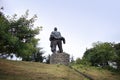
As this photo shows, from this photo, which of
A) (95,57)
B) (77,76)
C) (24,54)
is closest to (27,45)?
(24,54)

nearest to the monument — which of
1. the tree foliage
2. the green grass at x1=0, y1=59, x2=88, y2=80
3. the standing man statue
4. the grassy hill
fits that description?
the standing man statue

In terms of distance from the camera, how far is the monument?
90.1ft

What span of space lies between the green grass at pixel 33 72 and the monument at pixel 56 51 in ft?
8.29

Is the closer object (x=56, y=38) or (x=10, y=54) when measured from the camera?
(x=10, y=54)

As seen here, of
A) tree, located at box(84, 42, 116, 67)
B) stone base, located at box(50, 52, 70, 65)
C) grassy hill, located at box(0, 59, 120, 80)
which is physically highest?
tree, located at box(84, 42, 116, 67)

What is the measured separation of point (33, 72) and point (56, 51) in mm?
7283

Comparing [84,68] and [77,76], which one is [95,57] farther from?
[77,76]

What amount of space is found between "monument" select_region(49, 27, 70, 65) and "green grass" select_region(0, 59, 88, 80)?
2.53m

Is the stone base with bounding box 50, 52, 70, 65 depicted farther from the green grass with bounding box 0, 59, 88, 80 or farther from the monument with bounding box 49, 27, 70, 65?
the green grass with bounding box 0, 59, 88, 80

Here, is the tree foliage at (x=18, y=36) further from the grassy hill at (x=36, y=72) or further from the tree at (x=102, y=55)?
the tree at (x=102, y=55)

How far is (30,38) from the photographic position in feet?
69.7

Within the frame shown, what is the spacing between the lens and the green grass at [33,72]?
1917cm

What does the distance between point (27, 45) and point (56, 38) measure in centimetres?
820

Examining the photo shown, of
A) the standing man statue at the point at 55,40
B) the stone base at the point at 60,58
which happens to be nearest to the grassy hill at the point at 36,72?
the stone base at the point at 60,58
